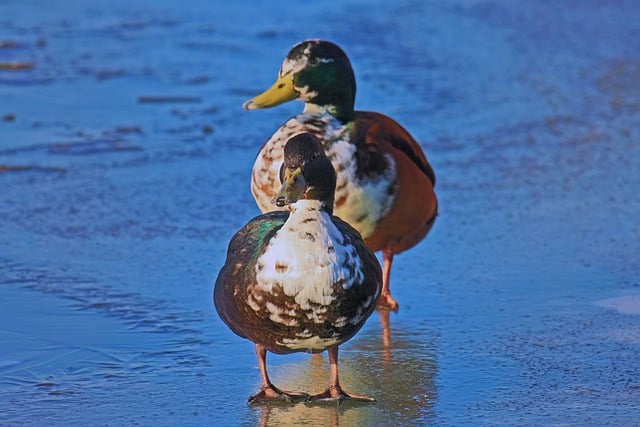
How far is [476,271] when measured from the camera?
6266mm

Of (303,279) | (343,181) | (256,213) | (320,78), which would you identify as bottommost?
(256,213)

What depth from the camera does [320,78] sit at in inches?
242

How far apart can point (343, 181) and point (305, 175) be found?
1.29 metres

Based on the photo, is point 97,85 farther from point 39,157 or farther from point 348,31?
point 348,31

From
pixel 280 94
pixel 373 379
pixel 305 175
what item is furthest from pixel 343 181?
pixel 305 175

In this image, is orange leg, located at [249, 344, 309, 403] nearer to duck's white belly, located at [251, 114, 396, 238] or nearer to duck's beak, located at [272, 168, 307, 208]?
duck's beak, located at [272, 168, 307, 208]

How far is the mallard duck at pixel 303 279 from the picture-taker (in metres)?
4.40

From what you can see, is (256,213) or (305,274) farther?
(256,213)

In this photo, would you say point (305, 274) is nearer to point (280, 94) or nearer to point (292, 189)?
point (292, 189)

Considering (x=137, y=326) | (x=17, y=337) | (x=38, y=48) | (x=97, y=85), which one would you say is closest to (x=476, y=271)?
(x=137, y=326)

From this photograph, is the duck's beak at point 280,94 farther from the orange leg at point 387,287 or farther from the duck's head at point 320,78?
the orange leg at point 387,287

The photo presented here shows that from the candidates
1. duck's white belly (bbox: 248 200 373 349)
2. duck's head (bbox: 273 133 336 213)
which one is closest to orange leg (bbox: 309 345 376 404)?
duck's white belly (bbox: 248 200 373 349)

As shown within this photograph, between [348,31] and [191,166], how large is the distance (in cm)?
475

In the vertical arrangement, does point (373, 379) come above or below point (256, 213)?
above
